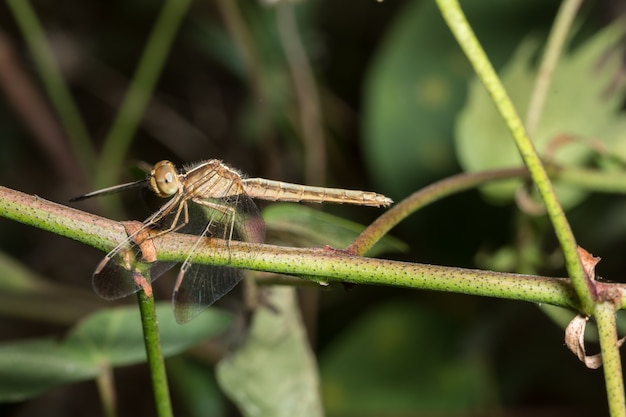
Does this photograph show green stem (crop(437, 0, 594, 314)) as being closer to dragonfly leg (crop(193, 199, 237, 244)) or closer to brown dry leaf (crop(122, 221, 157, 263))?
brown dry leaf (crop(122, 221, 157, 263))

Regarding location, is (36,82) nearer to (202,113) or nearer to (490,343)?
(202,113)

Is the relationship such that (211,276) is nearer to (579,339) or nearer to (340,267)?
(340,267)

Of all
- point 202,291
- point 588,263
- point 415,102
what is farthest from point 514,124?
point 415,102

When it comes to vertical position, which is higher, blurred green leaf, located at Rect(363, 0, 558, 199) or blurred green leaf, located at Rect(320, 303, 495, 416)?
blurred green leaf, located at Rect(363, 0, 558, 199)

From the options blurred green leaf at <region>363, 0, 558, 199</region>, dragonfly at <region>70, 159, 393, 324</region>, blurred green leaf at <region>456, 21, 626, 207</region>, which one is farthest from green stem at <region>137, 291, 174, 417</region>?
blurred green leaf at <region>363, 0, 558, 199</region>

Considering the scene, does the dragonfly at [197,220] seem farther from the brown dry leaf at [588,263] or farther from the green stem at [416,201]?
the brown dry leaf at [588,263]

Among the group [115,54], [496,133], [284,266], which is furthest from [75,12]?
[284,266]
